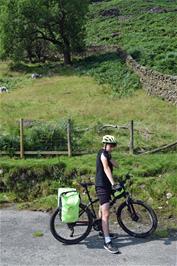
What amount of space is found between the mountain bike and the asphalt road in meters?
0.17

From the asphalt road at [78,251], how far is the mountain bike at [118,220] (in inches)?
6.7

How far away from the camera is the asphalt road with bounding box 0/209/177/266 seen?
812cm

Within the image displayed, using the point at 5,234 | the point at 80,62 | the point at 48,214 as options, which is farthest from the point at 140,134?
the point at 80,62

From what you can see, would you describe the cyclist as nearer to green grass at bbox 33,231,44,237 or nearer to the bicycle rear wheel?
the bicycle rear wheel

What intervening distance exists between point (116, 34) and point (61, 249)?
48829 millimetres

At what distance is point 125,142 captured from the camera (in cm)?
1535

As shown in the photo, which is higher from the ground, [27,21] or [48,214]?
[27,21]

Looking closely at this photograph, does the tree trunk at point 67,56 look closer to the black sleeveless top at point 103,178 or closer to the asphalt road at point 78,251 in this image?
the asphalt road at point 78,251

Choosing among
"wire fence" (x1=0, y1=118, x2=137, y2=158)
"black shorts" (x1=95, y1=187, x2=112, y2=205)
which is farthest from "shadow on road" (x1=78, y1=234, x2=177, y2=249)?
"wire fence" (x1=0, y1=118, x2=137, y2=158)

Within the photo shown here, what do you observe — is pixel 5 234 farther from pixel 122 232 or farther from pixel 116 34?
pixel 116 34

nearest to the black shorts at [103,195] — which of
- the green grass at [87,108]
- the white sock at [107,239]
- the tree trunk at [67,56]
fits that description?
the white sock at [107,239]

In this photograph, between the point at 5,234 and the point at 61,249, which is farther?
the point at 5,234

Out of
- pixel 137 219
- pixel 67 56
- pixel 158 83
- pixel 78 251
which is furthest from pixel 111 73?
pixel 78 251

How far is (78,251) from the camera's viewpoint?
8.61m
